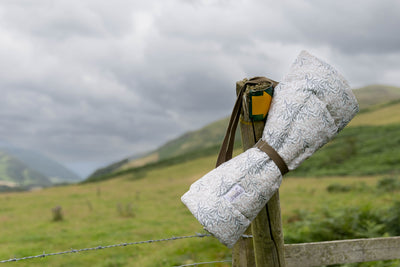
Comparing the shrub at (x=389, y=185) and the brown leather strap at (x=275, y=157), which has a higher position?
the brown leather strap at (x=275, y=157)

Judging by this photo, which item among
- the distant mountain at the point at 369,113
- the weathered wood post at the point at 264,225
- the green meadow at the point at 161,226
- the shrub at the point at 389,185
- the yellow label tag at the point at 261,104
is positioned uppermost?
the distant mountain at the point at 369,113

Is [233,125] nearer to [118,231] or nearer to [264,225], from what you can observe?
[264,225]

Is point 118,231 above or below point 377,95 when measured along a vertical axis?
below

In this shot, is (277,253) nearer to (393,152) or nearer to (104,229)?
(104,229)

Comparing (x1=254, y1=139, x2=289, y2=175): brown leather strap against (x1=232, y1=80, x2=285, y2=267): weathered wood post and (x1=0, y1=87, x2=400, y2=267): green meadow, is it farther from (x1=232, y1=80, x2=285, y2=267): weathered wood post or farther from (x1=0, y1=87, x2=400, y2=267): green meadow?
(x1=0, y1=87, x2=400, y2=267): green meadow

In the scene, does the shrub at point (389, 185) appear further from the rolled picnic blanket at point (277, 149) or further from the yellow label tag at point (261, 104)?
the yellow label tag at point (261, 104)

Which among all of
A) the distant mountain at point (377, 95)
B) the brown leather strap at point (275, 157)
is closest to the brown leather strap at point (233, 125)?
the brown leather strap at point (275, 157)

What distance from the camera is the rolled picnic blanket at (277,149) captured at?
6.37ft

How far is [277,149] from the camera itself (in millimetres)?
2014

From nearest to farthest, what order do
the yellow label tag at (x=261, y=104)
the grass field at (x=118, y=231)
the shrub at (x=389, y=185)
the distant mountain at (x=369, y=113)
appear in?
the yellow label tag at (x=261, y=104) → the grass field at (x=118, y=231) → the shrub at (x=389, y=185) → the distant mountain at (x=369, y=113)

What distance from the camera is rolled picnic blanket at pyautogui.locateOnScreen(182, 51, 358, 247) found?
1941 millimetres

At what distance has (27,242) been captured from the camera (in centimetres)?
1107

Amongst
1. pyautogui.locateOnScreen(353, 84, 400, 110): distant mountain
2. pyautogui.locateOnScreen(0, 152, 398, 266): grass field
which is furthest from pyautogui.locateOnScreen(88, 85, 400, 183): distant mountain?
pyautogui.locateOnScreen(0, 152, 398, 266): grass field

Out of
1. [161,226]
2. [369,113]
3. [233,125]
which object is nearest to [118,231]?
[161,226]
